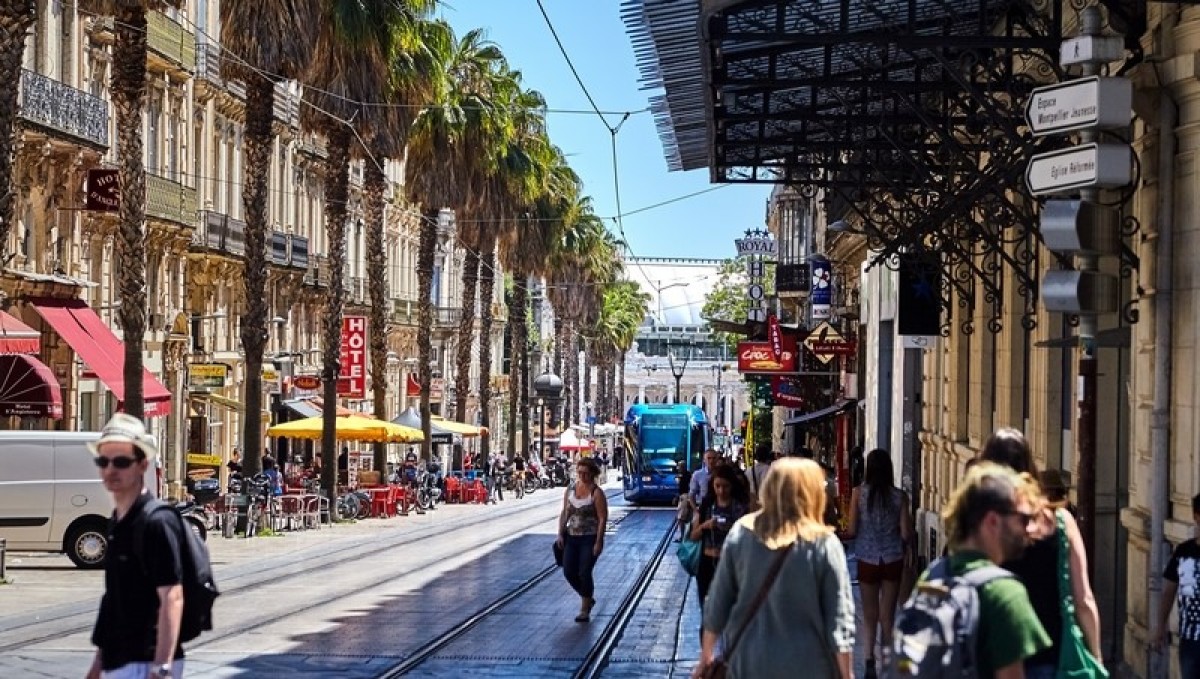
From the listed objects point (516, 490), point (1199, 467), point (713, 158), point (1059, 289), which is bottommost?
point (516, 490)

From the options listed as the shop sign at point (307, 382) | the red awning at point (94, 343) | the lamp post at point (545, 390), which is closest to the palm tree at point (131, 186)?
the red awning at point (94, 343)

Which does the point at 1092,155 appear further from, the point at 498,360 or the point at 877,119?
the point at 498,360

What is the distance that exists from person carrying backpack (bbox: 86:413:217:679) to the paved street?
8.02 metres

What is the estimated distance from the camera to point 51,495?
29125 millimetres

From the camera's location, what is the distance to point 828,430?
52.1m

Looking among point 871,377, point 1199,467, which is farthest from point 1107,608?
point 871,377

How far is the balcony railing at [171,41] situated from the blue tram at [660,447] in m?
20.8

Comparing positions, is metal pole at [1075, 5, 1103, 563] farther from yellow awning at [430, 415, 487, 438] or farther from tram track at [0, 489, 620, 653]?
yellow awning at [430, 415, 487, 438]

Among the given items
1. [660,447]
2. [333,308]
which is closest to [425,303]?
[660,447]

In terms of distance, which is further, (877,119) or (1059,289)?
(877,119)

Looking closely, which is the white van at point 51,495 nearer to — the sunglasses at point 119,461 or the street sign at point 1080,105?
the street sign at point 1080,105

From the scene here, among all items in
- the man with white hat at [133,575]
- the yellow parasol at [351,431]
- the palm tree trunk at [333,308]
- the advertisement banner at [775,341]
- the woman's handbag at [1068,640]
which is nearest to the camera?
the woman's handbag at [1068,640]

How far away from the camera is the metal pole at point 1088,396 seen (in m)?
13.2

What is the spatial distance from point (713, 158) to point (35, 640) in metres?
9.98
